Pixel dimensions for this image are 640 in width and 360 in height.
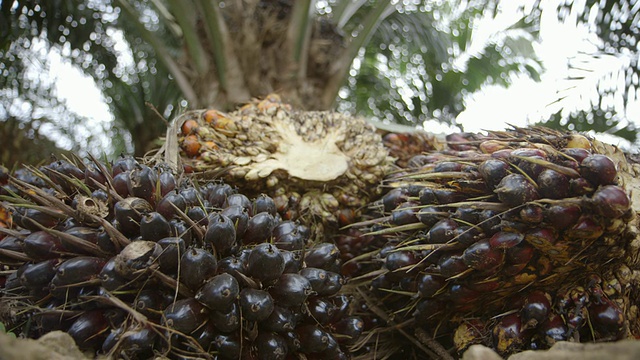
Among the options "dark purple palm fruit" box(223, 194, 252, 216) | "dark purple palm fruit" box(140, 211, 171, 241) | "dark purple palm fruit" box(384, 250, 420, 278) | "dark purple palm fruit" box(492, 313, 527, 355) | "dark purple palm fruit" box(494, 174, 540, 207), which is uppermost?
"dark purple palm fruit" box(140, 211, 171, 241)

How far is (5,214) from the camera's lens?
1.63 meters

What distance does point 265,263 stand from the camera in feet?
3.60

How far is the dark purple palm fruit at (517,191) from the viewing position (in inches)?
46.5

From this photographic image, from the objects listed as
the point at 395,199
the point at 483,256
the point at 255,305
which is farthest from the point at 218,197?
the point at 483,256

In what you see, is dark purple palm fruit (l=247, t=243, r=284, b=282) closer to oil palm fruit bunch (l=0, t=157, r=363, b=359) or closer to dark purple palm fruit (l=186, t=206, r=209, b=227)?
oil palm fruit bunch (l=0, t=157, r=363, b=359)

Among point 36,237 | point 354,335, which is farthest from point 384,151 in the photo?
point 36,237

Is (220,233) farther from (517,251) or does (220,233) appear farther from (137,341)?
(517,251)

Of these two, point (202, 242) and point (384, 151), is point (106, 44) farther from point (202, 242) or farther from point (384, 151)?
point (202, 242)

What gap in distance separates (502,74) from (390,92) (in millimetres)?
1453

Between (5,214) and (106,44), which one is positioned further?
(106,44)

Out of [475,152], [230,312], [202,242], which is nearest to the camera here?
[230,312]

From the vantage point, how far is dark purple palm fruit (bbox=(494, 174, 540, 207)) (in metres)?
1.18

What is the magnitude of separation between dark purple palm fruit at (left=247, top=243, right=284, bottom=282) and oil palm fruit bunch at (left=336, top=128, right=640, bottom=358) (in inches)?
17.8

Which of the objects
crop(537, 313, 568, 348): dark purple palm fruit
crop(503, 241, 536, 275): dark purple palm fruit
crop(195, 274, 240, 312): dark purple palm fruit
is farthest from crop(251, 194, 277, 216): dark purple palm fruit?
crop(537, 313, 568, 348): dark purple palm fruit
